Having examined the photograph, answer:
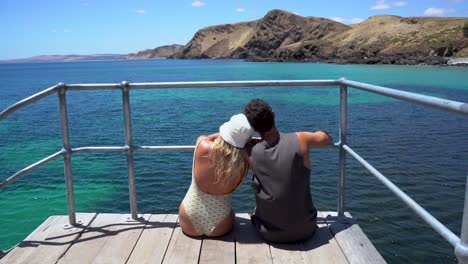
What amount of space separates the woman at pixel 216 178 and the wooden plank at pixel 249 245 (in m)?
0.15

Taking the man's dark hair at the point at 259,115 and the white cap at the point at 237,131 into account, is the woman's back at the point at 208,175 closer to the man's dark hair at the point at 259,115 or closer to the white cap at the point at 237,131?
the white cap at the point at 237,131

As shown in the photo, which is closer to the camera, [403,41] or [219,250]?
[219,250]

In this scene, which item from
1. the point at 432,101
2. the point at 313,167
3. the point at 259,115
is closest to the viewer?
the point at 432,101

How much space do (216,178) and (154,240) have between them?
0.81m

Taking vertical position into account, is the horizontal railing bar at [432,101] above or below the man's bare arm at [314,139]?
above

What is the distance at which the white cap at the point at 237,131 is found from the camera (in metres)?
3.27

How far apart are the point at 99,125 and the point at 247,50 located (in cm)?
15021

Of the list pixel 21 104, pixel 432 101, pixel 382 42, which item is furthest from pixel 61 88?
pixel 382 42

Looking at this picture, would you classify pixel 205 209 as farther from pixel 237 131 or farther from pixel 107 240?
pixel 107 240

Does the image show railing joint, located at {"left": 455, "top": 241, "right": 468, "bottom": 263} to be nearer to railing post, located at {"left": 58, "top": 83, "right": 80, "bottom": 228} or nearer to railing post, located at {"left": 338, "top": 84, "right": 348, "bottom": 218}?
railing post, located at {"left": 338, "top": 84, "right": 348, "bottom": 218}

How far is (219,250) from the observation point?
340 centimetres

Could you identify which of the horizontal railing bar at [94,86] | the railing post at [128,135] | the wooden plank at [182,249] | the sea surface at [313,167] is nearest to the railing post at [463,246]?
the wooden plank at [182,249]

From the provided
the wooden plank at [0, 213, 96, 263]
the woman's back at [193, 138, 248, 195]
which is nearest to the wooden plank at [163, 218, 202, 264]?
the woman's back at [193, 138, 248, 195]

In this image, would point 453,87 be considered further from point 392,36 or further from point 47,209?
point 392,36
